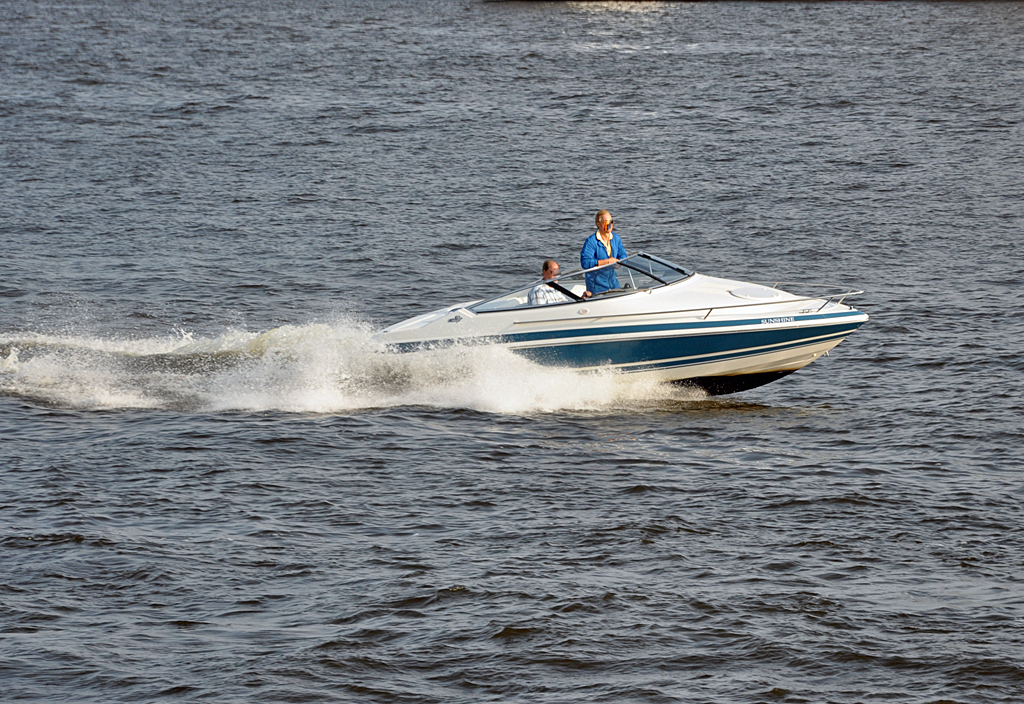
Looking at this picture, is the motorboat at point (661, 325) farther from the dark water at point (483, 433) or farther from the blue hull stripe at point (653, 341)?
the dark water at point (483, 433)

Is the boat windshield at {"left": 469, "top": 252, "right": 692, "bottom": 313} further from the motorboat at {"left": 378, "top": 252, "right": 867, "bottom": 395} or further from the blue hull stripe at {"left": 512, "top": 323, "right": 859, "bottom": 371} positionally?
the blue hull stripe at {"left": 512, "top": 323, "right": 859, "bottom": 371}

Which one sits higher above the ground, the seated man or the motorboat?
the seated man

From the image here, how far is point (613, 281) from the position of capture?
583 inches

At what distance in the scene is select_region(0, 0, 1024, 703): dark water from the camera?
9.00m

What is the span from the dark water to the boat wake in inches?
Answer: 2.0

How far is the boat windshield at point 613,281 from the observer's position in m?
14.8

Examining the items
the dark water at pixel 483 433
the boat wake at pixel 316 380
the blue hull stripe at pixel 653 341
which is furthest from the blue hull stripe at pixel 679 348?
the dark water at pixel 483 433

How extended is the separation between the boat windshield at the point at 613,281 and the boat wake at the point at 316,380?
777mm

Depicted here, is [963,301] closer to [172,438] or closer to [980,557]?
[980,557]

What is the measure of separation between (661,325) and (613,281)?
0.80 metres

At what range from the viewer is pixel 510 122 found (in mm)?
34938

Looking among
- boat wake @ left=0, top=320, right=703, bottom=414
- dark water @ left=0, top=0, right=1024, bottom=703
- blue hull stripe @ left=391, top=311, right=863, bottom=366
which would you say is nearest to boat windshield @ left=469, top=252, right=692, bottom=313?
blue hull stripe @ left=391, top=311, right=863, bottom=366

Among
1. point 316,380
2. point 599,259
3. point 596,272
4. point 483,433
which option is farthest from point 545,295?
point 316,380

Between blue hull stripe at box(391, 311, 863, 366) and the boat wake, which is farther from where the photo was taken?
the boat wake
